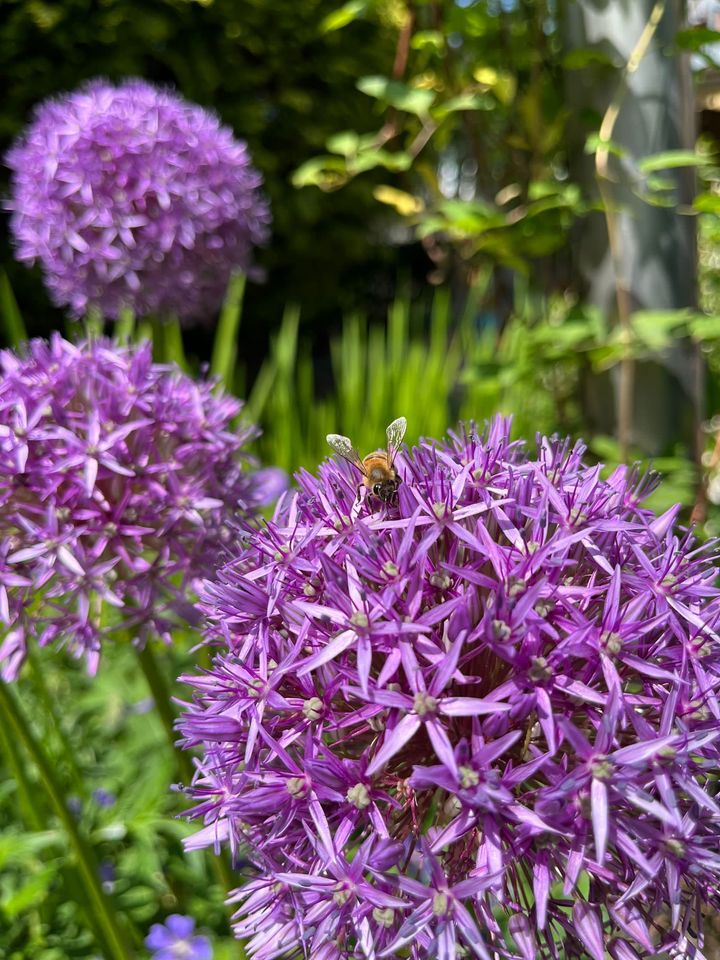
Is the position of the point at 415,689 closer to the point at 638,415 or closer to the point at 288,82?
the point at 638,415

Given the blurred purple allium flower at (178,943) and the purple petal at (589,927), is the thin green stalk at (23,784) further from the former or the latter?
the purple petal at (589,927)

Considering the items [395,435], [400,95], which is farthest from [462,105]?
[395,435]

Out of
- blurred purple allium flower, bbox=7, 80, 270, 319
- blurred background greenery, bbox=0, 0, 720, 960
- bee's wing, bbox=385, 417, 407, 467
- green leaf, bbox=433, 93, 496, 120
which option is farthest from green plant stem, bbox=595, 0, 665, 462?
bee's wing, bbox=385, 417, 407, 467

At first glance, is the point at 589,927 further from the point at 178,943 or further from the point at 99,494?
the point at 178,943

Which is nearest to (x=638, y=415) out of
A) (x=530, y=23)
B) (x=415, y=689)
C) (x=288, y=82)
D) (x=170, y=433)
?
(x=530, y=23)

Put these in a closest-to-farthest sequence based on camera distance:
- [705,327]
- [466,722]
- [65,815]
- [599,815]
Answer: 1. [599,815]
2. [466,722]
3. [65,815]
4. [705,327]

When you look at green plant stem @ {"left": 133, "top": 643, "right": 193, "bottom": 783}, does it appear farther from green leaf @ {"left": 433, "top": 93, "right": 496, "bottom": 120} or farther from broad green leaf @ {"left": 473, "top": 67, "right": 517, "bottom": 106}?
broad green leaf @ {"left": 473, "top": 67, "right": 517, "bottom": 106}

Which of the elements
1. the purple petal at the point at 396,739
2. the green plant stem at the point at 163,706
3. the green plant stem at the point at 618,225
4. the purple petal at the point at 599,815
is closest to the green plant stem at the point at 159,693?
the green plant stem at the point at 163,706
